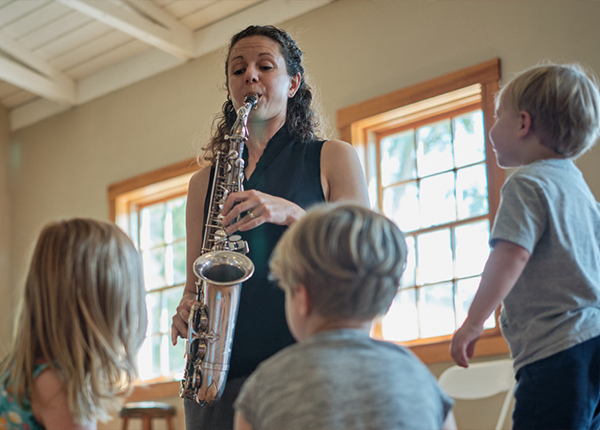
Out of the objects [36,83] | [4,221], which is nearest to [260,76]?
[36,83]

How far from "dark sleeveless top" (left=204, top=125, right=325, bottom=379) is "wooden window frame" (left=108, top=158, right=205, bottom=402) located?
3.31m

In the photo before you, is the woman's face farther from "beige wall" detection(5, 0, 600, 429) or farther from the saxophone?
"beige wall" detection(5, 0, 600, 429)

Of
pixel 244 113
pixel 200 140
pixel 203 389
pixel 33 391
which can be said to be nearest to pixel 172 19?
pixel 200 140

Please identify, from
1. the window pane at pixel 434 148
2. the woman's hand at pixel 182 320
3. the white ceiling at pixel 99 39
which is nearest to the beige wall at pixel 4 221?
the white ceiling at pixel 99 39

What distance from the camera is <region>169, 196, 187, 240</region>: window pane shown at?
5.79m

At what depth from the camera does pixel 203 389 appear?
1812 mm

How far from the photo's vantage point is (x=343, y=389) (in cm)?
110

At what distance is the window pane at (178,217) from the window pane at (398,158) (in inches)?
72.3

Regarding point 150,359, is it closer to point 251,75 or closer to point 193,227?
point 193,227

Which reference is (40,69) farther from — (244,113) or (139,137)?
(244,113)

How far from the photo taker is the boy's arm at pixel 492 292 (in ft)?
5.07

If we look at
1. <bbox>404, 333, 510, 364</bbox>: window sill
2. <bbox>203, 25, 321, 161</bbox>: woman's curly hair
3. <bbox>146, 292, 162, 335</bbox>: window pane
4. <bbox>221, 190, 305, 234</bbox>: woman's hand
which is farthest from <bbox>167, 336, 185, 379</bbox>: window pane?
<bbox>221, 190, 305, 234</bbox>: woman's hand

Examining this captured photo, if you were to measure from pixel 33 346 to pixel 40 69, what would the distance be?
534 cm

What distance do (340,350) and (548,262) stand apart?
66 cm
